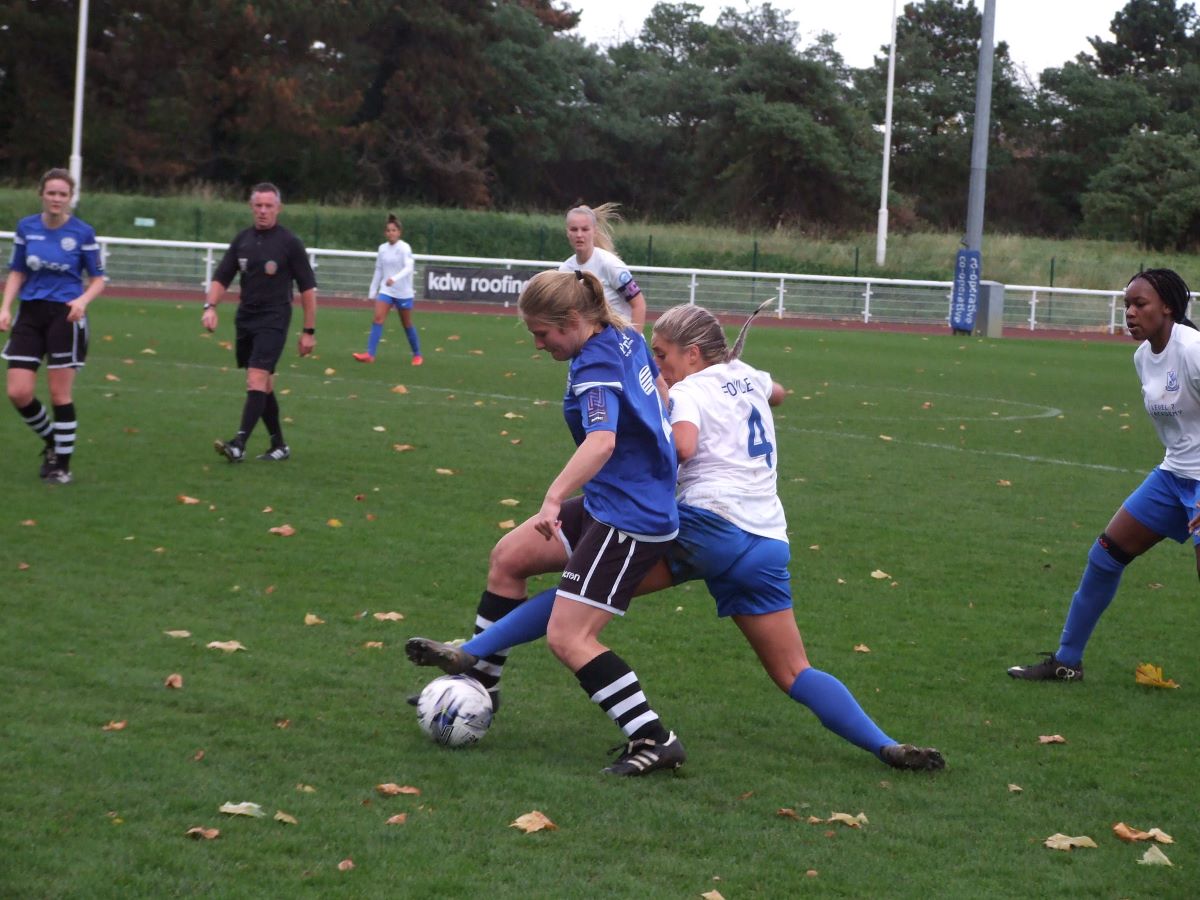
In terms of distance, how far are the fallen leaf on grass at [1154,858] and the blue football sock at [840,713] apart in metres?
1.01

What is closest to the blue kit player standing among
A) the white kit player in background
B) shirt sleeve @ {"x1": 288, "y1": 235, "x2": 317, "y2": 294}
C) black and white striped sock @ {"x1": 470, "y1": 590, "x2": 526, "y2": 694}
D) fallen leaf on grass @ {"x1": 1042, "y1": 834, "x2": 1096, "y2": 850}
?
shirt sleeve @ {"x1": 288, "y1": 235, "x2": 317, "y2": 294}

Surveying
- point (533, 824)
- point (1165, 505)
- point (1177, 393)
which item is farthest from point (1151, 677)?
point (533, 824)

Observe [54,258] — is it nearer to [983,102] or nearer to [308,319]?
[308,319]

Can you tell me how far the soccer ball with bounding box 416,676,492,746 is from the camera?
5.35m

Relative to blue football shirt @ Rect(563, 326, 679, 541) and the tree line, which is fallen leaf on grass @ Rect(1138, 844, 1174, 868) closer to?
blue football shirt @ Rect(563, 326, 679, 541)

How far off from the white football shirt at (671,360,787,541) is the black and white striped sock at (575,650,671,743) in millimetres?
629

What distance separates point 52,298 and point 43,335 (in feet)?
0.86

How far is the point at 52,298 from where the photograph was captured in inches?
403

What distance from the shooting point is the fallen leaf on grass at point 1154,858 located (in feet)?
14.8

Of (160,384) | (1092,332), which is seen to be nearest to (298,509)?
(160,384)

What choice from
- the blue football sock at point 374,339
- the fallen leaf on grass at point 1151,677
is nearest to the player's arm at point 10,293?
the fallen leaf on grass at point 1151,677

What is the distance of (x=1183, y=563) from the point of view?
372 inches

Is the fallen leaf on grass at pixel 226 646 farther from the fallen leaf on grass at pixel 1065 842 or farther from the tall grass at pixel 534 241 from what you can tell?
the tall grass at pixel 534 241

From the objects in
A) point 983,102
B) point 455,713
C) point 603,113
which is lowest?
point 455,713
